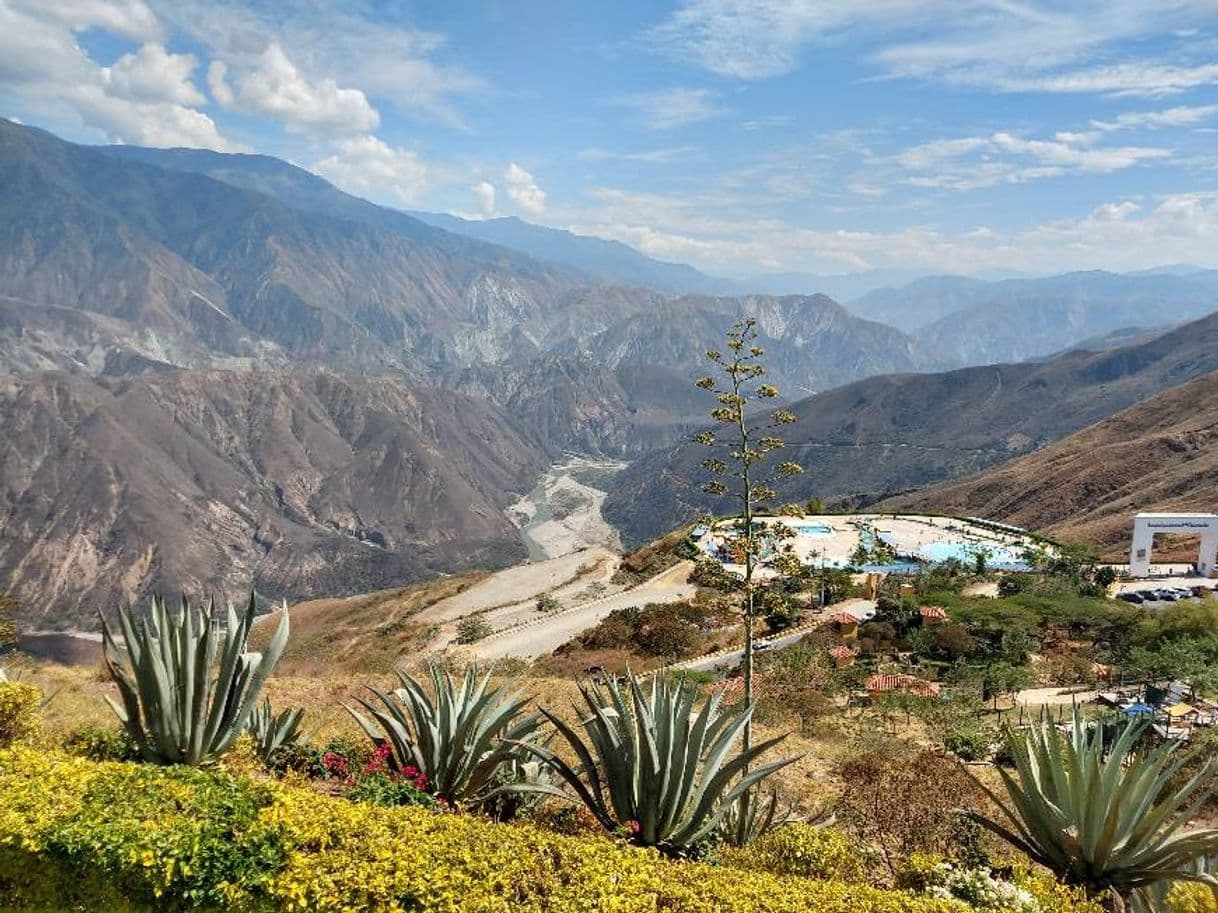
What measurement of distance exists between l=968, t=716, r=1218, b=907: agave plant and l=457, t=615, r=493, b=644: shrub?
31480 mm

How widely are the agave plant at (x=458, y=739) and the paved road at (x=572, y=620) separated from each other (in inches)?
938

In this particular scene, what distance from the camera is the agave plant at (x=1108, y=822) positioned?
5.18m

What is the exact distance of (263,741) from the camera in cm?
738

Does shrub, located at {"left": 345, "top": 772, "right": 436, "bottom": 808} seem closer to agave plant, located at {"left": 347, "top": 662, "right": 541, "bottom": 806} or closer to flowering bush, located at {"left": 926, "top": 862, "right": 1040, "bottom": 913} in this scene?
agave plant, located at {"left": 347, "top": 662, "right": 541, "bottom": 806}

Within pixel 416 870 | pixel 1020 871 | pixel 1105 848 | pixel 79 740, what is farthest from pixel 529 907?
pixel 79 740

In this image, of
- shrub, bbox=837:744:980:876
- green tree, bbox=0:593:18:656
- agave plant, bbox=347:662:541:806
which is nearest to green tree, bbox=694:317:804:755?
shrub, bbox=837:744:980:876

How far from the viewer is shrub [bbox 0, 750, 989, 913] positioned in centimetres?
447

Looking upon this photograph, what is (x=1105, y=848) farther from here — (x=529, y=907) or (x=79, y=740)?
(x=79, y=740)

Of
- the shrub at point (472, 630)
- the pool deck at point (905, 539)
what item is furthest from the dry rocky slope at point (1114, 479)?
the shrub at point (472, 630)

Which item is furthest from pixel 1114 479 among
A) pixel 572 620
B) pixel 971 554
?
pixel 572 620

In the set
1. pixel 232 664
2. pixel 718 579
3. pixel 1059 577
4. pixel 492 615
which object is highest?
pixel 718 579

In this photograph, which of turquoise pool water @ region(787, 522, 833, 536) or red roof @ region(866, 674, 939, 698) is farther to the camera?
turquoise pool water @ region(787, 522, 833, 536)

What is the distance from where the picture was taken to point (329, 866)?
4.68 meters

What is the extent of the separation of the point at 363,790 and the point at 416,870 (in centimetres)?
183
